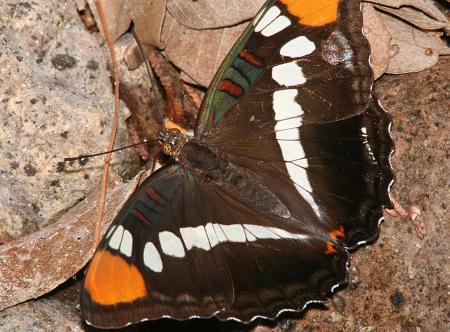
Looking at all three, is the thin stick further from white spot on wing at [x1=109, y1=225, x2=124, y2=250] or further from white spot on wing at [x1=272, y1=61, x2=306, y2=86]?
white spot on wing at [x1=272, y1=61, x2=306, y2=86]

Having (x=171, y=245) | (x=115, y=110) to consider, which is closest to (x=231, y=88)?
(x=171, y=245)

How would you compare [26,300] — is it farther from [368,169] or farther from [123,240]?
[368,169]

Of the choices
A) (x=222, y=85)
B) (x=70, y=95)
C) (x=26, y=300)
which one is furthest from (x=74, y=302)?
(x=222, y=85)

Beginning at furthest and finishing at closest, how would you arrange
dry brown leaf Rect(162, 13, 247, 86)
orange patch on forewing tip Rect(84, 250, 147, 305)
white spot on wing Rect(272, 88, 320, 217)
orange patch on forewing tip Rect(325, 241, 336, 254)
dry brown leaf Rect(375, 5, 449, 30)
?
dry brown leaf Rect(162, 13, 247, 86) < dry brown leaf Rect(375, 5, 449, 30) < white spot on wing Rect(272, 88, 320, 217) < orange patch on forewing tip Rect(325, 241, 336, 254) < orange patch on forewing tip Rect(84, 250, 147, 305)

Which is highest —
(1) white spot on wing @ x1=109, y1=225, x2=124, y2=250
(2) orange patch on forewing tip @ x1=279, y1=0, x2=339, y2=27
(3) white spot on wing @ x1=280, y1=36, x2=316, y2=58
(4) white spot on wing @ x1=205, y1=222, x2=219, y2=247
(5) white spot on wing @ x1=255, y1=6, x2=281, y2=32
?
(5) white spot on wing @ x1=255, y1=6, x2=281, y2=32

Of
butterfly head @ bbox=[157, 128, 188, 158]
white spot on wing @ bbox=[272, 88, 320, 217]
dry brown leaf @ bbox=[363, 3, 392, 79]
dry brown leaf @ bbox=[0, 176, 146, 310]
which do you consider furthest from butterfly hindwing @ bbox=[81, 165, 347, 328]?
dry brown leaf @ bbox=[363, 3, 392, 79]
